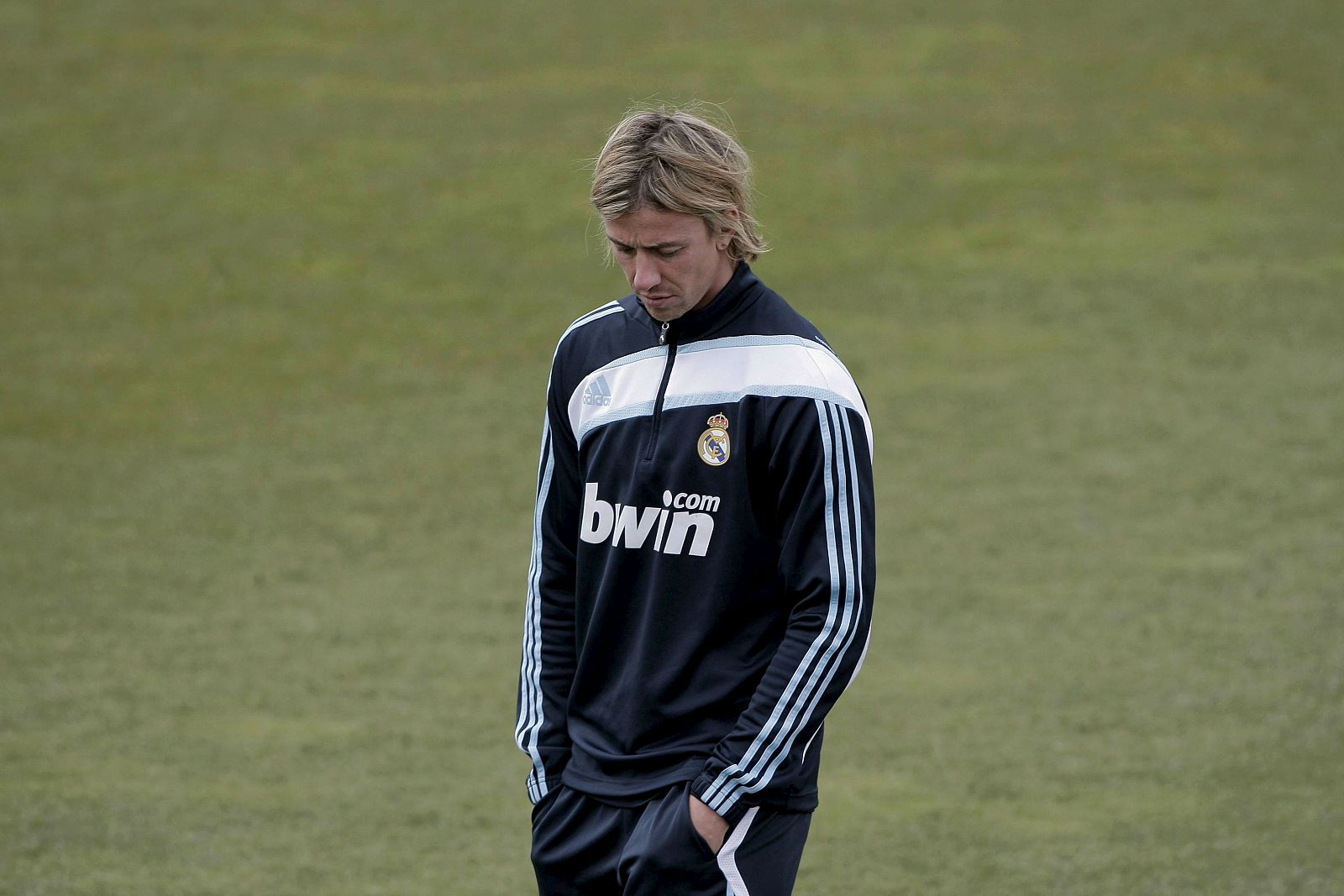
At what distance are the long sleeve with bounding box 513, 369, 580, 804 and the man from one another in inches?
2.6

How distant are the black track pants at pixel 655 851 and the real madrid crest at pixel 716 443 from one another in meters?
0.40

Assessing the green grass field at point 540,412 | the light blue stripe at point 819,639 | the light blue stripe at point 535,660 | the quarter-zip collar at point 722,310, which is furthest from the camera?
the green grass field at point 540,412

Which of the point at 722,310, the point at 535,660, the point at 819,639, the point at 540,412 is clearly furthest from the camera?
the point at 540,412

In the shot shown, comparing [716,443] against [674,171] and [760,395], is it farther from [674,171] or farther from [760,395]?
[674,171]

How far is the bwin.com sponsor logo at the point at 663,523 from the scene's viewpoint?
72.5 inches

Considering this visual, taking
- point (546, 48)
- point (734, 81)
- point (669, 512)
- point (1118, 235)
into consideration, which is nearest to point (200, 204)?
point (546, 48)

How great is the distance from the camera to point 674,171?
1.81 meters

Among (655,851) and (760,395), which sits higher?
(760,395)

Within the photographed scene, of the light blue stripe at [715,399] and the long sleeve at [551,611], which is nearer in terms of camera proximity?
the light blue stripe at [715,399]

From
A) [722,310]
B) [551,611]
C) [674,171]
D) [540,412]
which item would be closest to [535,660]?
[551,611]

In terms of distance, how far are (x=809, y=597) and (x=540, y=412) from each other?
15.6 ft

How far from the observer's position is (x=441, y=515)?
5.70 meters

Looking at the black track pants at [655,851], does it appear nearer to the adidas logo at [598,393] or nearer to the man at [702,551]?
the man at [702,551]

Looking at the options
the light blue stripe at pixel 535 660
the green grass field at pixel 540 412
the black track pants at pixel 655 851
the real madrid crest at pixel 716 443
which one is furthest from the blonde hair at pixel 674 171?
the green grass field at pixel 540 412
